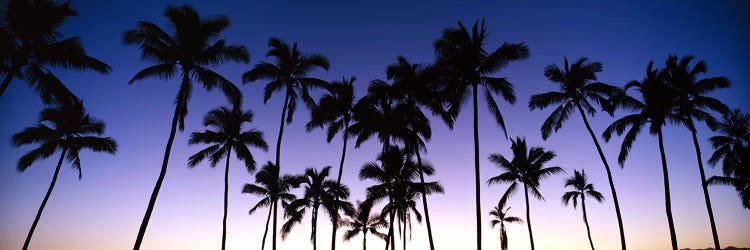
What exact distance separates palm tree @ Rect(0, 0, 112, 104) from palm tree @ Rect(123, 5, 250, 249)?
2.54 metres

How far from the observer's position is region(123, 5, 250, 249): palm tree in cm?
1839

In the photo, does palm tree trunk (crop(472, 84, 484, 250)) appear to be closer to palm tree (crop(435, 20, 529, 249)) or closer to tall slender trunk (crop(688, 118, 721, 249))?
palm tree (crop(435, 20, 529, 249))

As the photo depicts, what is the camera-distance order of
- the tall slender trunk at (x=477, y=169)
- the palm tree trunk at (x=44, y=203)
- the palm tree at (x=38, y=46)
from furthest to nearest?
the palm tree trunk at (x=44, y=203) → the tall slender trunk at (x=477, y=169) → the palm tree at (x=38, y=46)

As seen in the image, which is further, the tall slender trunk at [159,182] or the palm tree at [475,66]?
the palm tree at [475,66]

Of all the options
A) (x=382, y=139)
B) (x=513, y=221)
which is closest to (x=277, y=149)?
(x=382, y=139)

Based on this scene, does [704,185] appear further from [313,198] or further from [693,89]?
[313,198]

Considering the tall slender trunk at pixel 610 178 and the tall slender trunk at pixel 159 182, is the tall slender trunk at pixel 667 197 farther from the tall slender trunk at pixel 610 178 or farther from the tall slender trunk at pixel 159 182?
the tall slender trunk at pixel 159 182

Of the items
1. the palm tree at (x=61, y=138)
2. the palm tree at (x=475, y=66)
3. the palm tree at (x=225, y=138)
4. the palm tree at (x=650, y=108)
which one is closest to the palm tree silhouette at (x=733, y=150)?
the palm tree at (x=650, y=108)

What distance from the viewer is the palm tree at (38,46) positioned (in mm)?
14797

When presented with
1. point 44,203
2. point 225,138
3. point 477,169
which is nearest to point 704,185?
point 477,169

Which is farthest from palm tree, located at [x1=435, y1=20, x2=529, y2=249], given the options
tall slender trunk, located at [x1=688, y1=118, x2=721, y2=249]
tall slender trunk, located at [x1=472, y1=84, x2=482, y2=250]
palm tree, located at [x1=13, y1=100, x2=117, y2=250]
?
palm tree, located at [x1=13, y1=100, x2=117, y2=250]

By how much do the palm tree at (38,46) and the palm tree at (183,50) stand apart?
2.54 metres

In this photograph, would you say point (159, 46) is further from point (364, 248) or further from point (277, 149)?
point (364, 248)

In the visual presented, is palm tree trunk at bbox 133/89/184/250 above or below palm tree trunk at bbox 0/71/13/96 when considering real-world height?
below
